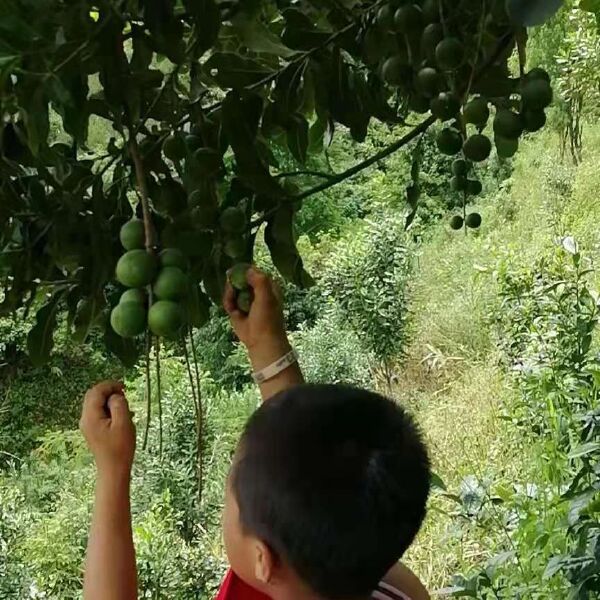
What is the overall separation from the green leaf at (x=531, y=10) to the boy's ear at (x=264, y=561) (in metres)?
0.35

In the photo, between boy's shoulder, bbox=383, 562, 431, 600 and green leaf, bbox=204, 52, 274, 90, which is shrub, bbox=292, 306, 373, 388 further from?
green leaf, bbox=204, 52, 274, 90

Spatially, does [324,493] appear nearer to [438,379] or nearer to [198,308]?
[198,308]

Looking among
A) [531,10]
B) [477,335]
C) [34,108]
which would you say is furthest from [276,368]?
[477,335]

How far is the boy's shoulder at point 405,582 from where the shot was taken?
0.81 meters

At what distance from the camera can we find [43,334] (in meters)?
0.75

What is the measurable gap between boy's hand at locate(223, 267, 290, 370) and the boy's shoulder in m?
0.21

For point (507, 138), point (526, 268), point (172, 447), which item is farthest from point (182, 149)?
point (172, 447)

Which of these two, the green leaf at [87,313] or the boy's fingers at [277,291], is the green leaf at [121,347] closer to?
the green leaf at [87,313]

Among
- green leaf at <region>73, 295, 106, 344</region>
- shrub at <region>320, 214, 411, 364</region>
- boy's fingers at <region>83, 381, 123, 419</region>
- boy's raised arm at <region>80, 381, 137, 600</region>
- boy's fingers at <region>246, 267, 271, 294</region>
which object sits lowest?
boy's raised arm at <region>80, 381, 137, 600</region>

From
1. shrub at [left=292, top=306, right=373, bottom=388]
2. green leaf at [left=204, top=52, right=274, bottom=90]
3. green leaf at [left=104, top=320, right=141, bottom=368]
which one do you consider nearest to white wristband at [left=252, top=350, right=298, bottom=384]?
green leaf at [left=104, top=320, right=141, bottom=368]

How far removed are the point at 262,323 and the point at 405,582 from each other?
25cm

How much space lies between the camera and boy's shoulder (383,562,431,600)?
2.67 feet

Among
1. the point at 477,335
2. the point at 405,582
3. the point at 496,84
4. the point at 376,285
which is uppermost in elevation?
the point at 376,285

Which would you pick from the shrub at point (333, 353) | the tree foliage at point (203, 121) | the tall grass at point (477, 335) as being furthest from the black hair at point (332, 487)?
the shrub at point (333, 353)
